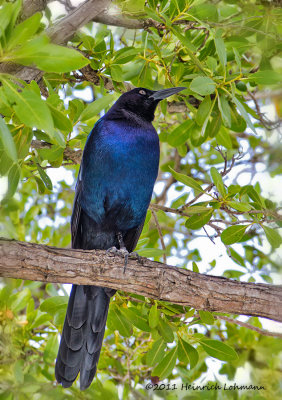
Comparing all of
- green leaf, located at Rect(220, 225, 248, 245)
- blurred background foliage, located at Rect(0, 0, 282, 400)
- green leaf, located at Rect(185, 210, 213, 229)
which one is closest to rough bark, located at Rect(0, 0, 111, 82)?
blurred background foliage, located at Rect(0, 0, 282, 400)

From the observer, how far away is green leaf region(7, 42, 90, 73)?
1874 millimetres

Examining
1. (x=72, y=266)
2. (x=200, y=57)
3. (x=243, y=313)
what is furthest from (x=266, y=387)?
(x=200, y=57)

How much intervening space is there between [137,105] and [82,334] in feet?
7.24

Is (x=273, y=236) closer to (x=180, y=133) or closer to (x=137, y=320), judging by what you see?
(x=137, y=320)

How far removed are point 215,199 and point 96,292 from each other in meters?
1.43

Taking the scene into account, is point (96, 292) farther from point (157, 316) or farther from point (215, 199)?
point (215, 199)

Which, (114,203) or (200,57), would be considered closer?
(200,57)

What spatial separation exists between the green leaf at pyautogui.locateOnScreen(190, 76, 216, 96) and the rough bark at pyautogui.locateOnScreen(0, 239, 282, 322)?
47.7 inches

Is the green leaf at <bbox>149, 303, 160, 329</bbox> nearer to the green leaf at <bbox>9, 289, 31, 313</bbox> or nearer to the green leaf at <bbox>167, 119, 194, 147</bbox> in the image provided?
the green leaf at <bbox>9, 289, 31, 313</bbox>

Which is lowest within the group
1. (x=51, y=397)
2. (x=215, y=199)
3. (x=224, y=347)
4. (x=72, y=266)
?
(x=51, y=397)

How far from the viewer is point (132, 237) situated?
14.5 ft

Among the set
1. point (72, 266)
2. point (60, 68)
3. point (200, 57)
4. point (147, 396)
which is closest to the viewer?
point (60, 68)

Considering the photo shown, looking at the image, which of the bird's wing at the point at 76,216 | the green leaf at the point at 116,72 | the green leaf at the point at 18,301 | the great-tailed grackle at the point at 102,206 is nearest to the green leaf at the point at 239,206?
the great-tailed grackle at the point at 102,206

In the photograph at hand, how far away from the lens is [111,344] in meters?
4.69
